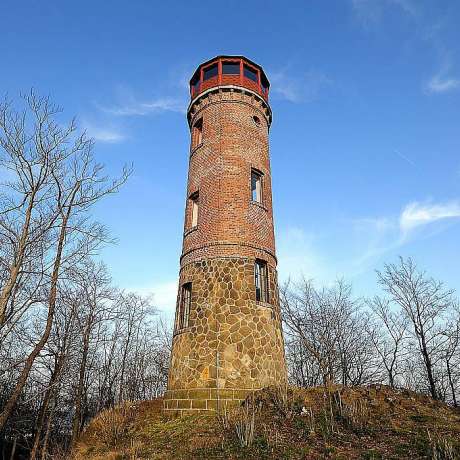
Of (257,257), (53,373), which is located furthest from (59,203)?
(53,373)

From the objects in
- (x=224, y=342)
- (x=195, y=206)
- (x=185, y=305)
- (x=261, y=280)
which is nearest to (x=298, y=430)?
(x=224, y=342)

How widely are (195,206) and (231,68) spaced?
6.65m

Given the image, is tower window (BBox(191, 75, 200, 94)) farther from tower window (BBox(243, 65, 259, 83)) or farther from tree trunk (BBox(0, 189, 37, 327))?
tree trunk (BBox(0, 189, 37, 327))

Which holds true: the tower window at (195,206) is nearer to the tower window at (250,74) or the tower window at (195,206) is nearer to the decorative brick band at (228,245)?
the decorative brick band at (228,245)

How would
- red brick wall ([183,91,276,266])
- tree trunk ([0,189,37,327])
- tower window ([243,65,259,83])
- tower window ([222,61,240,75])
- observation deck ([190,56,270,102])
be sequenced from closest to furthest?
tree trunk ([0,189,37,327]), red brick wall ([183,91,276,266]), observation deck ([190,56,270,102]), tower window ([222,61,240,75]), tower window ([243,65,259,83])

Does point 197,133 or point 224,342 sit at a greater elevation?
point 197,133

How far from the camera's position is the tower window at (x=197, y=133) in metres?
16.8

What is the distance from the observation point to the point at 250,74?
1702cm

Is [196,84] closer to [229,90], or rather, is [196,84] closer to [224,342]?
[229,90]

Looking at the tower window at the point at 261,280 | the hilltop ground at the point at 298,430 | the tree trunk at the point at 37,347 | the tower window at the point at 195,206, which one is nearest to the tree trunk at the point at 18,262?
the tree trunk at the point at 37,347

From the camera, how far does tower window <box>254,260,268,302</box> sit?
13305mm

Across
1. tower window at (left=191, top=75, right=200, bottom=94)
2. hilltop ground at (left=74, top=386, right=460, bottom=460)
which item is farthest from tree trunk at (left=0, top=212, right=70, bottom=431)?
tower window at (left=191, top=75, right=200, bottom=94)

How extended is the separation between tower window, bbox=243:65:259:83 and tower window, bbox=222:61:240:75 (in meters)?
0.38

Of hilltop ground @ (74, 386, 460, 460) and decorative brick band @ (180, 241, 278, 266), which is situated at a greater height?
decorative brick band @ (180, 241, 278, 266)
